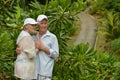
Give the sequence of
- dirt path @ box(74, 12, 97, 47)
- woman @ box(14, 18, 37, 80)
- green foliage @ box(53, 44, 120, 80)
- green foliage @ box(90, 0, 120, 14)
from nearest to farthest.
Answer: woman @ box(14, 18, 37, 80) < green foliage @ box(53, 44, 120, 80) < dirt path @ box(74, 12, 97, 47) < green foliage @ box(90, 0, 120, 14)

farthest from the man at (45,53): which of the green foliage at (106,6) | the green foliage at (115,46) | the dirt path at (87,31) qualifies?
the green foliage at (106,6)

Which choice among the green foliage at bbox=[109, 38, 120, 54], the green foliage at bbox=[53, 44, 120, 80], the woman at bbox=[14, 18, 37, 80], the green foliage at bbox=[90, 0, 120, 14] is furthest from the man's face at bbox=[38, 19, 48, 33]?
the green foliage at bbox=[90, 0, 120, 14]

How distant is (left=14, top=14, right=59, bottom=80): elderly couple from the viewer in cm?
434

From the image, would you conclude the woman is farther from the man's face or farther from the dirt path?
the dirt path

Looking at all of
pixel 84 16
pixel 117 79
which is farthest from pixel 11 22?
pixel 84 16

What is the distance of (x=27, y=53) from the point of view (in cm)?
434

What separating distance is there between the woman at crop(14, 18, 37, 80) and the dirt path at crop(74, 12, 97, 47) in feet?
27.6

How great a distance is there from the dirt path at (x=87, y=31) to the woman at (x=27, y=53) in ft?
27.6

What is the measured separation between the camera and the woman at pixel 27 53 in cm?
432

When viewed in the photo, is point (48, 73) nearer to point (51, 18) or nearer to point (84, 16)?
point (51, 18)

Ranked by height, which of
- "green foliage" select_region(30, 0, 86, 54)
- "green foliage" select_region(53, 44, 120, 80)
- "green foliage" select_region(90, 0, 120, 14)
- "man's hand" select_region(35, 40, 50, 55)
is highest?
"green foliage" select_region(90, 0, 120, 14)

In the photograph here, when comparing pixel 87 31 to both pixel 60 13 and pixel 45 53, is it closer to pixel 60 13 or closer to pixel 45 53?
pixel 60 13

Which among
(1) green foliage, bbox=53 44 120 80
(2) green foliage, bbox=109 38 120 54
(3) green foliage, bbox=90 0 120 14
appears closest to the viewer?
(1) green foliage, bbox=53 44 120 80

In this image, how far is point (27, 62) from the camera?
4.41m
